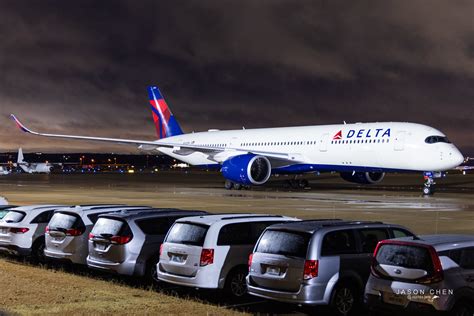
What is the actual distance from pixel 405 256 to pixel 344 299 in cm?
151

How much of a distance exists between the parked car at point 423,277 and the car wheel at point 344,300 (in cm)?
76

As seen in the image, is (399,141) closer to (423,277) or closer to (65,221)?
(65,221)

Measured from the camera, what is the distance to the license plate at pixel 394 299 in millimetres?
8891

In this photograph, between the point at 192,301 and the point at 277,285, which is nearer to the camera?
the point at 277,285

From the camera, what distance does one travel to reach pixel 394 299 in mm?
9000

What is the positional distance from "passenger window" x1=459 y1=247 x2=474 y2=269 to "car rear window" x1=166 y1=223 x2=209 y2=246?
176 inches

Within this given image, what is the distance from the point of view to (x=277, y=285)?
33.5 feet

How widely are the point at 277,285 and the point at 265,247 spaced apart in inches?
27.7

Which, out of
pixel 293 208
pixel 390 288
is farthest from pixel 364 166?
Result: pixel 390 288

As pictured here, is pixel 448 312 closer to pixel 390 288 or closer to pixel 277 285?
pixel 390 288

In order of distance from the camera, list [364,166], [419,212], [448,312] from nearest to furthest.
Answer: [448,312] → [419,212] → [364,166]

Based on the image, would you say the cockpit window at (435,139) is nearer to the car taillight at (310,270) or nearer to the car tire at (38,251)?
the car tire at (38,251)

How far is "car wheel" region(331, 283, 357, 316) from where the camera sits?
10062 mm

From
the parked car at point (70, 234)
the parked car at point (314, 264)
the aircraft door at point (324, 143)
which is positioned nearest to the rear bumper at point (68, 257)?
the parked car at point (70, 234)
